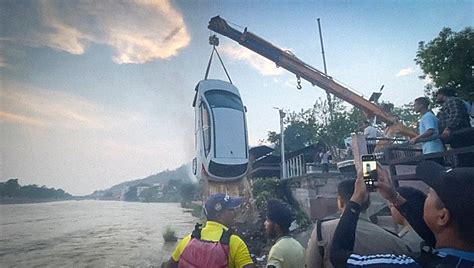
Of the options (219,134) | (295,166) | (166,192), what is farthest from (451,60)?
(166,192)

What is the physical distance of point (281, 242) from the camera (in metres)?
1.51

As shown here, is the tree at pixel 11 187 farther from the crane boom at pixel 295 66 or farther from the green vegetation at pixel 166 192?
the crane boom at pixel 295 66

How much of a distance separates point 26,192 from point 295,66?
14.6ft

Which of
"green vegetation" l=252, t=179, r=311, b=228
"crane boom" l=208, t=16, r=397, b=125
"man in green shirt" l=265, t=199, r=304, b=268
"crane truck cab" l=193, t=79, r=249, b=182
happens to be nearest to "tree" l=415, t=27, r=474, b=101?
"crane boom" l=208, t=16, r=397, b=125

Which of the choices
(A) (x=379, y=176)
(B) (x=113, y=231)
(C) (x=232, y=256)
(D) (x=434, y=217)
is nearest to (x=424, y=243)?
(A) (x=379, y=176)

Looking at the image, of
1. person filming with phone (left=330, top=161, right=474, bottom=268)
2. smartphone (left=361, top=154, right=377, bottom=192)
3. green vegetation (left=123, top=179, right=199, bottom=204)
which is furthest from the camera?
green vegetation (left=123, top=179, right=199, bottom=204)

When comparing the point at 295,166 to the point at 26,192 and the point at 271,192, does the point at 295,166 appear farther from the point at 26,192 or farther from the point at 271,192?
the point at 26,192

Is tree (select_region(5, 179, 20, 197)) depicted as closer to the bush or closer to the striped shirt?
the bush

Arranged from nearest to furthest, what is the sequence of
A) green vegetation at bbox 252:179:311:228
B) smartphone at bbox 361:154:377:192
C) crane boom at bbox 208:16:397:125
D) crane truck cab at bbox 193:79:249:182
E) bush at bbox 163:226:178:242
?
smartphone at bbox 361:154:377:192, crane truck cab at bbox 193:79:249:182, crane boom at bbox 208:16:397:125, green vegetation at bbox 252:179:311:228, bush at bbox 163:226:178:242

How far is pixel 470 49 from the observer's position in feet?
20.6

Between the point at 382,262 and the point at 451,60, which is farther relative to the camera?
the point at 451,60

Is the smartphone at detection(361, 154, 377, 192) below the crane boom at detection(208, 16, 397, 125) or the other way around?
Answer: below

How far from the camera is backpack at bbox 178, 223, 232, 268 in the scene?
143 centimetres

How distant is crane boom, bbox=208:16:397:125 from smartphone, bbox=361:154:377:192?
3.44 metres
